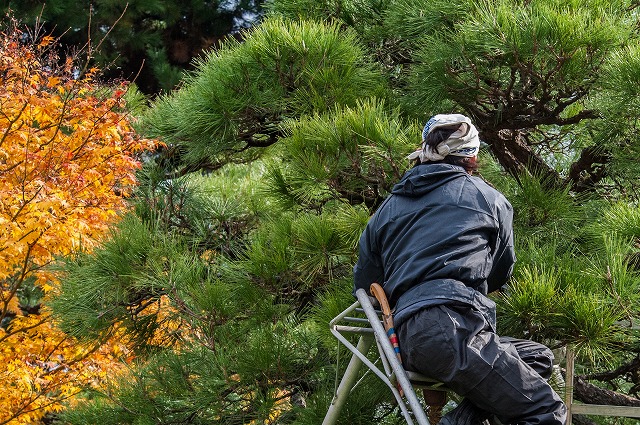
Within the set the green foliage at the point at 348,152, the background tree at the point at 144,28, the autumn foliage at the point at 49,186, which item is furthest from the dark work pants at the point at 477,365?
the background tree at the point at 144,28

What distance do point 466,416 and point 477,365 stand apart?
0.15 m

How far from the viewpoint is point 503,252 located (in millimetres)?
1825

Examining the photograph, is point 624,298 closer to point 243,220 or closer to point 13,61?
point 243,220

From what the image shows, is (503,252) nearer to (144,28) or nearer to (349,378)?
(349,378)

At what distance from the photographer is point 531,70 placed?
2340 mm

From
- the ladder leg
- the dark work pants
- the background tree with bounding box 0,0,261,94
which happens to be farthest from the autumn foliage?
the dark work pants

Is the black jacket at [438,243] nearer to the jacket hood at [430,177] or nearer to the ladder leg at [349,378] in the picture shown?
the jacket hood at [430,177]

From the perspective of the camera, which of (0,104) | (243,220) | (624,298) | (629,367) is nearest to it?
(624,298)

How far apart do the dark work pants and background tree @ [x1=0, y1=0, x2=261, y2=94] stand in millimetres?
5650

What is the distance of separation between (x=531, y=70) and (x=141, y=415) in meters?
1.57

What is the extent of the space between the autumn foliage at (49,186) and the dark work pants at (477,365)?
252cm

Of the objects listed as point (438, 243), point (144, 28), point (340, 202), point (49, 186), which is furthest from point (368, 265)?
point (144, 28)

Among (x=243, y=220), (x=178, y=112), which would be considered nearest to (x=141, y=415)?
(x=243, y=220)

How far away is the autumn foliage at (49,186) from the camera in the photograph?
4.25 m
